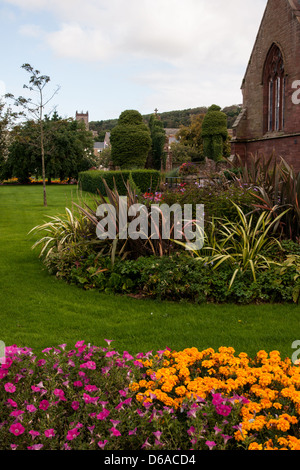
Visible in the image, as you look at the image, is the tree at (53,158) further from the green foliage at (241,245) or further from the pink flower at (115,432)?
the pink flower at (115,432)

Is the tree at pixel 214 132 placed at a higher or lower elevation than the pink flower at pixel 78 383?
higher

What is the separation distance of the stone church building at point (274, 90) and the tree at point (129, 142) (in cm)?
1043

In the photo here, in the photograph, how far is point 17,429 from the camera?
2.00 m

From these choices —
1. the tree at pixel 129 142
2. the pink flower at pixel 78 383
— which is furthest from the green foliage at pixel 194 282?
the tree at pixel 129 142

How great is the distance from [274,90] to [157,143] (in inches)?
710

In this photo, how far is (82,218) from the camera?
7.14 meters

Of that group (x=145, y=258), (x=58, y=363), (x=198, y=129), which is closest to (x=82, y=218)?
(x=145, y=258)

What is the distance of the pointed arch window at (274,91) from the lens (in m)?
18.2

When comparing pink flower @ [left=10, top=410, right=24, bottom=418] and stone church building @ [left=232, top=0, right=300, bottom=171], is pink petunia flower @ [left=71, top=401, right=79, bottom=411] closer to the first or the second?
pink flower @ [left=10, top=410, right=24, bottom=418]

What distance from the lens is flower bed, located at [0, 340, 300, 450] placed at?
2.03 metres

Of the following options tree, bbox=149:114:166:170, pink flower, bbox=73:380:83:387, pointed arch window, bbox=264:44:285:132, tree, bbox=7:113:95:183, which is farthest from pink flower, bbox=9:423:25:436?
tree, bbox=149:114:166:170

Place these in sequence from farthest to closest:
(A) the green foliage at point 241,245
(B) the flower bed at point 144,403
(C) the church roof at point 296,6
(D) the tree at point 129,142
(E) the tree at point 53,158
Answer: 1. (E) the tree at point 53,158
2. (D) the tree at point 129,142
3. (C) the church roof at point 296,6
4. (A) the green foliage at point 241,245
5. (B) the flower bed at point 144,403

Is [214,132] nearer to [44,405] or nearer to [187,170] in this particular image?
[187,170]

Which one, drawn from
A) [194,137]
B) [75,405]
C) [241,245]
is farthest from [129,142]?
[75,405]
